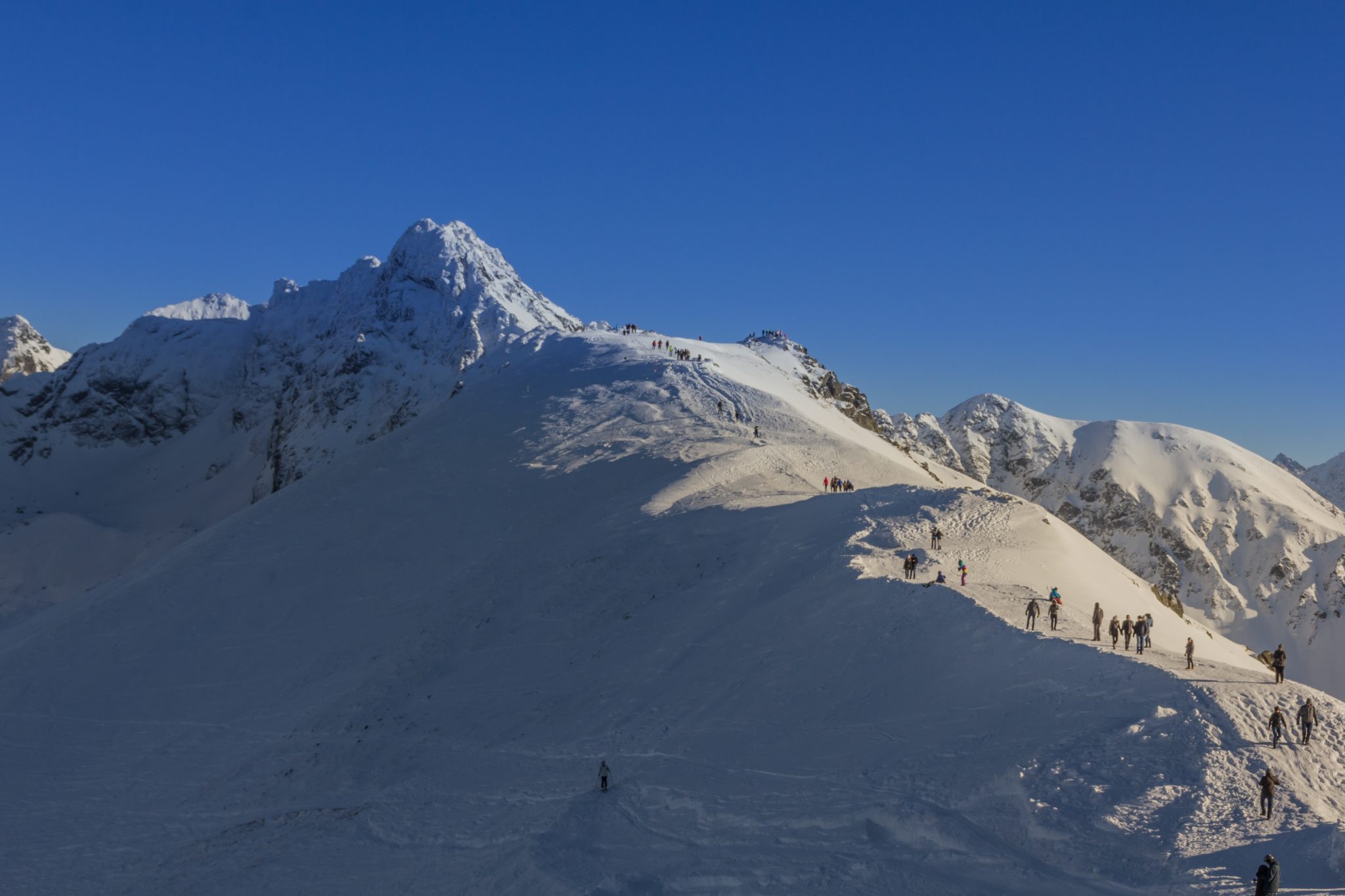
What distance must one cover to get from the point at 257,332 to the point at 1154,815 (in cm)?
17329

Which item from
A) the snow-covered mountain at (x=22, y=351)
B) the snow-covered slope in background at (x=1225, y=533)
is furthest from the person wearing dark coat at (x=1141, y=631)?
the snow-covered mountain at (x=22, y=351)

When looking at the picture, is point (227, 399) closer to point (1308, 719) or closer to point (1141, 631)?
point (1141, 631)

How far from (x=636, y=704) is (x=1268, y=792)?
17.0 meters

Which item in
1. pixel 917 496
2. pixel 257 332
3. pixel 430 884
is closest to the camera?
pixel 430 884

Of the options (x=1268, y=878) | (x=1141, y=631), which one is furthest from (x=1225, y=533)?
(x=1268, y=878)

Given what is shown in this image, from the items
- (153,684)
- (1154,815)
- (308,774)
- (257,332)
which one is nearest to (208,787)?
(308,774)

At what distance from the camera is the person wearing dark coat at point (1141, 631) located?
25766 millimetres

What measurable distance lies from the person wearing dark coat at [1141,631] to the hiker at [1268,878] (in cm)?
1088

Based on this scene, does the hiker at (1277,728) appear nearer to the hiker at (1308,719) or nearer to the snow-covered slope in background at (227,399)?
the hiker at (1308,719)

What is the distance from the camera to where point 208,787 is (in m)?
32.7

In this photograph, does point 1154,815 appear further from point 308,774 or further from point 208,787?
point 208,787

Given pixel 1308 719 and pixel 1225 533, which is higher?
pixel 1225 533

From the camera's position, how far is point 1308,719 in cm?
1966

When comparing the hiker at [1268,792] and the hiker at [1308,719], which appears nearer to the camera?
the hiker at [1268,792]
